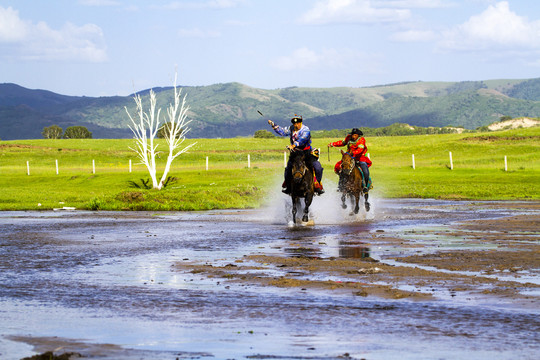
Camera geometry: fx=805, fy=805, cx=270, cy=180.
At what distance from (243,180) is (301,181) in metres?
23.1

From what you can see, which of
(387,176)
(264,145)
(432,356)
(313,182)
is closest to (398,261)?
(432,356)

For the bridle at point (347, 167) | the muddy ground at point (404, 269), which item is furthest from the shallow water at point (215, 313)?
the bridle at point (347, 167)

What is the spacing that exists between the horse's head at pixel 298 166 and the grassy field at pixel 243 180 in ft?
35.6

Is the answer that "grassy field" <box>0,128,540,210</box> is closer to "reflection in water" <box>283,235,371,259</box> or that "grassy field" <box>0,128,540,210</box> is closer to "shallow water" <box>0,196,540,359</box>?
"reflection in water" <box>283,235,371,259</box>

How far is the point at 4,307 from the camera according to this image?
9.38 metres

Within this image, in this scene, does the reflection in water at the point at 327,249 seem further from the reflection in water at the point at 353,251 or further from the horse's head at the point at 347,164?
the horse's head at the point at 347,164

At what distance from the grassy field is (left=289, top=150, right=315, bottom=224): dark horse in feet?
33.9

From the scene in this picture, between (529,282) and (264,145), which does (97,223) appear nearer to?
(529,282)

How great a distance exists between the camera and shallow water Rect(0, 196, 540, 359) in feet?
23.6

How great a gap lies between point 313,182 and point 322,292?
1273 centimetres

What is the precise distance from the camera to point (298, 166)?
21.9 meters

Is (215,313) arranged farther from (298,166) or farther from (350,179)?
(350,179)

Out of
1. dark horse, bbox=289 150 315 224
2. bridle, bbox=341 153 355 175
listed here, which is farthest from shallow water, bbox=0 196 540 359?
bridle, bbox=341 153 355 175

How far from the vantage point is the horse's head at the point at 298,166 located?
71.5 feet
